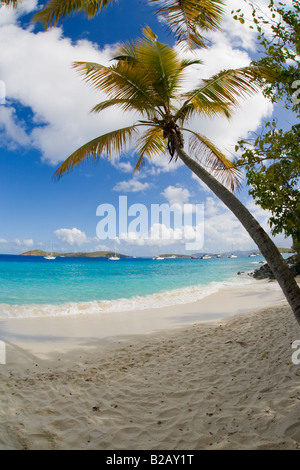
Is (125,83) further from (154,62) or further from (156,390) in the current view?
(156,390)

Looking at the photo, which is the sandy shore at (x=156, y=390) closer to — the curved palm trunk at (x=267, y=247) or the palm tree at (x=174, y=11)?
the curved palm trunk at (x=267, y=247)

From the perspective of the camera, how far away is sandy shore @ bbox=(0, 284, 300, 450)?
2.97 metres

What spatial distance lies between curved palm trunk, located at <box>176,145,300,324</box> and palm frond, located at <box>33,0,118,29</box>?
4540 mm

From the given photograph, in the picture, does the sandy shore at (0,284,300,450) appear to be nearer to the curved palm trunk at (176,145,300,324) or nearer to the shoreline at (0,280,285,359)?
the shoreline at (0,280,285,359)

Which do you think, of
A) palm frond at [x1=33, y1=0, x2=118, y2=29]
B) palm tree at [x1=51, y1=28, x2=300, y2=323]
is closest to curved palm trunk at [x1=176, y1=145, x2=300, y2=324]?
palm tree at [x1=51, y1=28, x2=300, y2=323]

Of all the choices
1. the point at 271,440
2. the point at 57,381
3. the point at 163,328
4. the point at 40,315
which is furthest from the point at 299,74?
the point at 40,315

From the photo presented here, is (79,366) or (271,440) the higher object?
(271,440)

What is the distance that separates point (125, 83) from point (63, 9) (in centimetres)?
184

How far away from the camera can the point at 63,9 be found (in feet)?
18.5

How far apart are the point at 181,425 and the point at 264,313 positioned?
6.67 meters

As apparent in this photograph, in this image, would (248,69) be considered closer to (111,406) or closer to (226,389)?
A: (226,389)

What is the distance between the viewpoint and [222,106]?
6.81 m

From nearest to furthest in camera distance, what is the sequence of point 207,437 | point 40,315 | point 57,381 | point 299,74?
point 207,437, point 299,74, point 57,381, point 40,315
